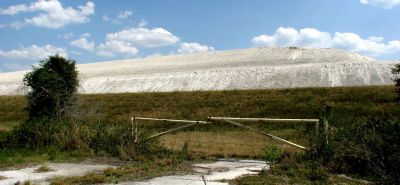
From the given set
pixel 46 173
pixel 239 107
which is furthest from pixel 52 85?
pixel 46 173

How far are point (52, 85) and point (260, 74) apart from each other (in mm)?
35371

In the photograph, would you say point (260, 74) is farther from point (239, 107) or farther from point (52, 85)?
point (52, 85)

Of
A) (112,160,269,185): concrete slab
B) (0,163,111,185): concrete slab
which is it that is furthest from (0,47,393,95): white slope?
(112,160,269,185): concrete slab

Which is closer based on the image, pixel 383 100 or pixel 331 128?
pixel 331 128

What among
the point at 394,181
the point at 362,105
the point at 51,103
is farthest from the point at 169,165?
the point at 362,105

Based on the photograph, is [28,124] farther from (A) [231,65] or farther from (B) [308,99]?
(A) [231,65]

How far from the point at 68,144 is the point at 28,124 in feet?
7.25

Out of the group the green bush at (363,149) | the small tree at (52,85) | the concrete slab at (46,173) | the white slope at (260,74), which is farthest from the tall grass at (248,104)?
the green bush at (363,149)

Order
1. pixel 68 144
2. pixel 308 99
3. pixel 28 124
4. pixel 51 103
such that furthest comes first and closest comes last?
pixel 308 99, pixel 51 103, pixel 28 124, pixel 68 144

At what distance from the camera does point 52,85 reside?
2730 cm

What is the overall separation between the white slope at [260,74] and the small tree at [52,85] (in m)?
13.6

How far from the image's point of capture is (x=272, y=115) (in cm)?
3303

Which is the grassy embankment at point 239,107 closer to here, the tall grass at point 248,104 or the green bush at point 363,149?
the tall grass at point 248,104

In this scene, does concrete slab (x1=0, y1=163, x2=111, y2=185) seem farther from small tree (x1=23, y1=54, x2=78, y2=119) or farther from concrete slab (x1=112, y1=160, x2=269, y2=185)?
small tree (x1=23, y1=54, x2=78, y2=119)
